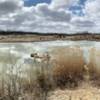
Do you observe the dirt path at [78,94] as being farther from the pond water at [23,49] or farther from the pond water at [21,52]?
the pond water at [23,49]

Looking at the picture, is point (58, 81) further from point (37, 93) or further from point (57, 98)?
point (37, 93)

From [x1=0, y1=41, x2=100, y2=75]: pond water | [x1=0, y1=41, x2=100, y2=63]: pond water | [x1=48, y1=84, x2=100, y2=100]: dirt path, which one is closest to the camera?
[x1=48, y1=84, x2=100, y2=100]: dirt path

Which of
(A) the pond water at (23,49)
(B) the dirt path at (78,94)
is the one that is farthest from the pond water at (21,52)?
(B) the dirt path at (78,94)

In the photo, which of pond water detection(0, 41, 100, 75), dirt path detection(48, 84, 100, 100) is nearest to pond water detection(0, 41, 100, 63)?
pond water detection(0, 41, 100, 75)

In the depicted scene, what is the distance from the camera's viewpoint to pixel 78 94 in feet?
37.9

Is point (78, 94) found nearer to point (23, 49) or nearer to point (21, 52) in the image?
point (21, 52)

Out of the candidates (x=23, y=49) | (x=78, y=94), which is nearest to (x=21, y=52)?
(x=23, y=49)

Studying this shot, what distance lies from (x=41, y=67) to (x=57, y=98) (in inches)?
77.8

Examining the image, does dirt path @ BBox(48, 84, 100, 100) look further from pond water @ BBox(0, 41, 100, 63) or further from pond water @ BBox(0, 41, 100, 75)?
pond water @ BBox(0, 41, 100, 63)

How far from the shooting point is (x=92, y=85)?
42.2 feet

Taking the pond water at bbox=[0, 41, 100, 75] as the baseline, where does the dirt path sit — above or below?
below

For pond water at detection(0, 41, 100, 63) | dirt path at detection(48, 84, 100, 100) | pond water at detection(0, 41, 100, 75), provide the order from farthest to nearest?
1. pond water at detection(0, 41, 100, 63)
2. pond water at detection(0, 41, 100, 75)
3. dirt path at detection(48, 84, 100, 100)

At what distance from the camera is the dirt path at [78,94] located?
11.0 metres

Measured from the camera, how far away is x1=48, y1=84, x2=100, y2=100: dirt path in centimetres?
1103
